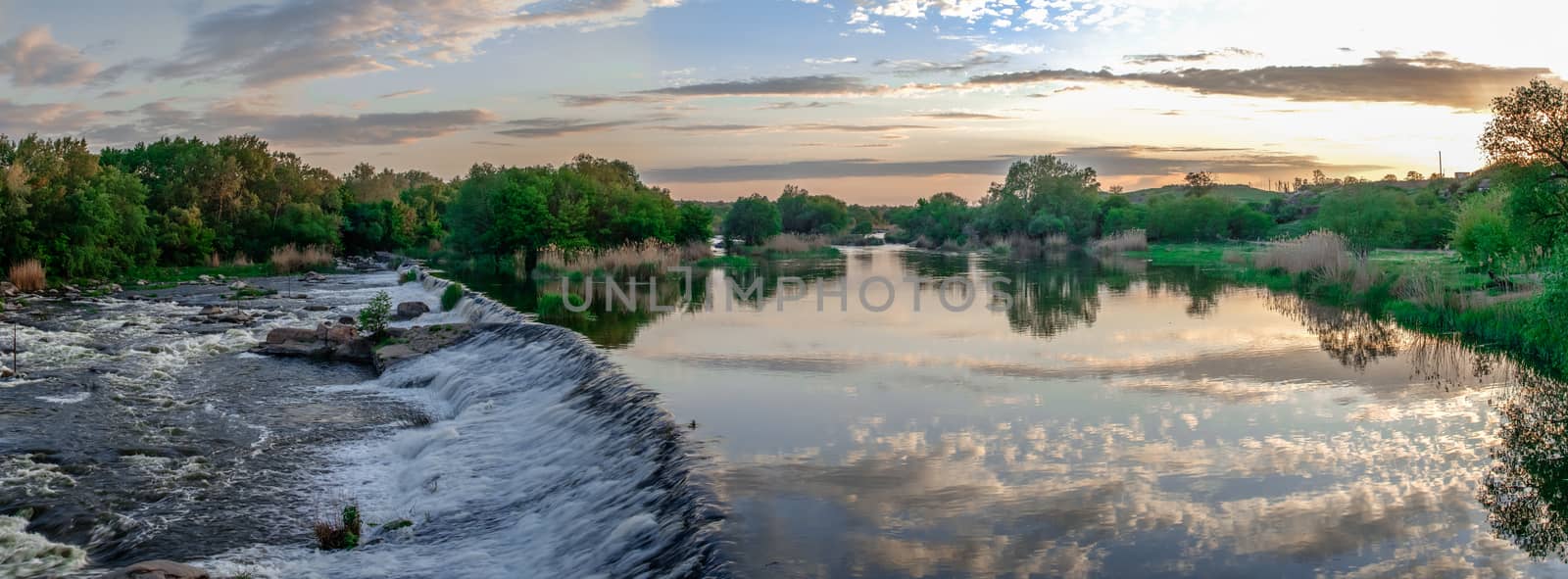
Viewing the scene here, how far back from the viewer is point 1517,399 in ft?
41.8

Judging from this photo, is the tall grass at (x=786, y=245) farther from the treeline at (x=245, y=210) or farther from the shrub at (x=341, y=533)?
the shrub at (x=341, y=533)

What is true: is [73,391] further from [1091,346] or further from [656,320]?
[1091,346]

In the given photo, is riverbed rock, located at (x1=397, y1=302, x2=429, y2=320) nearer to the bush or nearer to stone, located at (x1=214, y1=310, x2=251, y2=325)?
stone, located at (x1=214, y1=310, x2=251, y2=325)

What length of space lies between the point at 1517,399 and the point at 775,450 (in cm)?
1061

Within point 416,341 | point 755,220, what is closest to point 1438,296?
point 416,341

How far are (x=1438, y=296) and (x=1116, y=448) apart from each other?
53.2 ft

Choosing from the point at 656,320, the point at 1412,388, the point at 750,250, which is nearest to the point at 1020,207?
the point at 750,250

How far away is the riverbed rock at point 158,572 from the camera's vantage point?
6.62 meters

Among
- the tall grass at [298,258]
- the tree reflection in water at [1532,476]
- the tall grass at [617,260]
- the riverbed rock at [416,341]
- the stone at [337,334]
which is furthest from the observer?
the tall grass at [298,258]

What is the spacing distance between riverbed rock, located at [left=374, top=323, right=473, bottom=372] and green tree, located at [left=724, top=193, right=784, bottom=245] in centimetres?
5244

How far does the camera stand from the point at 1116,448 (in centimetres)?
988

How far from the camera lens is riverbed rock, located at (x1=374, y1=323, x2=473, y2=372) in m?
18.2

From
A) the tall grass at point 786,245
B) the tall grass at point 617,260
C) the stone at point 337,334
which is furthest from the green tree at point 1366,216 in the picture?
the stone at point 337,334

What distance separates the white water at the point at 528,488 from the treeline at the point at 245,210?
2800 centimetres
